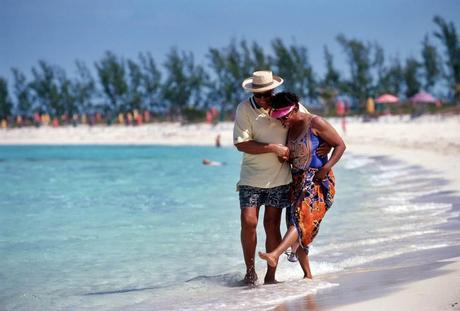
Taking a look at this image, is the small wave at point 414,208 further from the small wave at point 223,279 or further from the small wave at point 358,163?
the small wave at point 358,163

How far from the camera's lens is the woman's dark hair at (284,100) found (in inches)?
176

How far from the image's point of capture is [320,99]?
154 ft

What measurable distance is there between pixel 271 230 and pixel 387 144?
21697 millimetres

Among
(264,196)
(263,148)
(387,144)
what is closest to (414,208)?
(264,196)

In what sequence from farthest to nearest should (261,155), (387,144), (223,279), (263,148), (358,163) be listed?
(387,144), (358,163), (223,279), (261,155), (263,148)

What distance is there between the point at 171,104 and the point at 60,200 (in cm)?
4147

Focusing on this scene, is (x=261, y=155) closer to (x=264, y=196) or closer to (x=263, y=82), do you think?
(x=264, y=196)

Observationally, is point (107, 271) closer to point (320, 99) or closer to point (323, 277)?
point (323, 277)

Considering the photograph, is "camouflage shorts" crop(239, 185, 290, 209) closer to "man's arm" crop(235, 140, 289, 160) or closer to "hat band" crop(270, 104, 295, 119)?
"man's arm" crop(235, 140, 289, 160)

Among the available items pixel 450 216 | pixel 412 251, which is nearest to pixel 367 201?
pixel 450 216

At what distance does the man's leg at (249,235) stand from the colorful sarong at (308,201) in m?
0.25

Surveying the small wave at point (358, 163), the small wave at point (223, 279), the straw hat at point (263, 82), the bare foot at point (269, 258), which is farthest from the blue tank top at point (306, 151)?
the small wave at point (358, 163)

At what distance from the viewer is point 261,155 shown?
4.69m

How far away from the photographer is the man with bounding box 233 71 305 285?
4.59 metres
